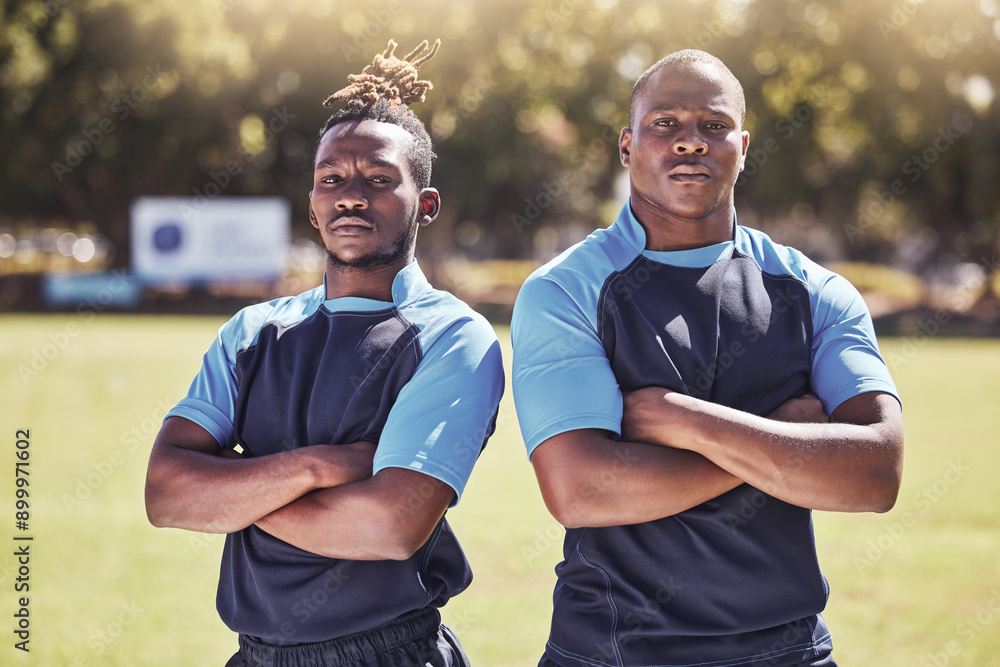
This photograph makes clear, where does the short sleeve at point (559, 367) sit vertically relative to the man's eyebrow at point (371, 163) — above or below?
below

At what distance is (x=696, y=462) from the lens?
2.14 m

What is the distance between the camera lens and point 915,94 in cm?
2545

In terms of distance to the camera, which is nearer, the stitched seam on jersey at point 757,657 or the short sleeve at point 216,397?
the stitched seam on jersey at point 757,657

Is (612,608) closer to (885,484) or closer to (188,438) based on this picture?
(885,484)

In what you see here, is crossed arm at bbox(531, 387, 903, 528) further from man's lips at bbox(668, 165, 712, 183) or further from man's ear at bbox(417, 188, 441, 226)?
man's ear at bbox(417, 188, 441, 226)

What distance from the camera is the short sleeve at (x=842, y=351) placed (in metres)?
2.25

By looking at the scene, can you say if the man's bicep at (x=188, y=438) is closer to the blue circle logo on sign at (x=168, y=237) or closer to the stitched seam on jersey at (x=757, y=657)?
the stitched seam on jersey at (x=757, y=657)

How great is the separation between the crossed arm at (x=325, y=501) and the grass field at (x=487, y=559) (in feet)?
8.01

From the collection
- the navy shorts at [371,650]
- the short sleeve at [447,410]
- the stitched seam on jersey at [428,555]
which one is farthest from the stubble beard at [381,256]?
the navy shorts at [371,650]

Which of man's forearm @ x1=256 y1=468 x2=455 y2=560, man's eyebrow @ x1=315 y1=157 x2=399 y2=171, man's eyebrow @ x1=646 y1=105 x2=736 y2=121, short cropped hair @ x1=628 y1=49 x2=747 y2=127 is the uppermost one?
short cropped hair @ x1=628 y1=49 x2=747 y2=127

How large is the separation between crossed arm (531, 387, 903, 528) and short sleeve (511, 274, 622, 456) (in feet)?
0.13

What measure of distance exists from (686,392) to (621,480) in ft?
0.90

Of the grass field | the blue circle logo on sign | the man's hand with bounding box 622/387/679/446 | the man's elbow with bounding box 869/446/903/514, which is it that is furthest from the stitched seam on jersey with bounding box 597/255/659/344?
the blue circle logo on sign

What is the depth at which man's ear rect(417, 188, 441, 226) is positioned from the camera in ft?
8.42
